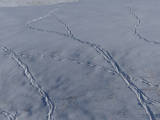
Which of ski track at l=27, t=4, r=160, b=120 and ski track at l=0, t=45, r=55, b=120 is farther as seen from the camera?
ski track at l=0, t=45, r=55, b=120

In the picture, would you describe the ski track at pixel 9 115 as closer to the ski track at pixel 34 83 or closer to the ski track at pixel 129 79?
the ski track at pixel 34 83

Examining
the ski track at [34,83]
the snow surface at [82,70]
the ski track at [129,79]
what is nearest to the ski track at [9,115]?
the snow surface at [82,70]

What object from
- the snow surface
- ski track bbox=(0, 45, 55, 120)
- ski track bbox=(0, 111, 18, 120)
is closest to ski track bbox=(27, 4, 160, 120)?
the snow surface

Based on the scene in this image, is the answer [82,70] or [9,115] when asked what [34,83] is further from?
[82,70]

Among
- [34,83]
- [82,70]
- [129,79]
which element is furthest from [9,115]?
[129,79]

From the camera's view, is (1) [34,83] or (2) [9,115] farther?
(1) [34,83]

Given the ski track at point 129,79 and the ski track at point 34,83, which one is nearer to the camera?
Answer: the ski track at point 129,79

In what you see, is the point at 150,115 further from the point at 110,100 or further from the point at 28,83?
the point at 28,83

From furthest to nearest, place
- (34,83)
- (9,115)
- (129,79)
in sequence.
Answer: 1. (34,83)
2. (129,79)
3. (9,115)

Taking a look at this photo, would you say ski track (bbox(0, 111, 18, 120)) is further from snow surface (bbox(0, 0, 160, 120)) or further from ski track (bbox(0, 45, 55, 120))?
ski track (bbox(0, 45, 55, 120))
